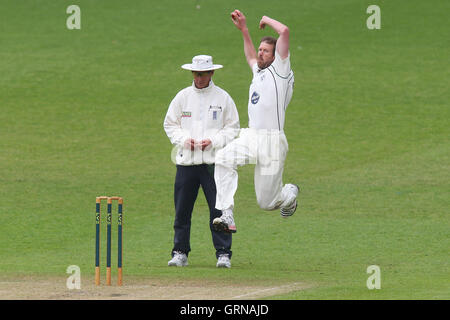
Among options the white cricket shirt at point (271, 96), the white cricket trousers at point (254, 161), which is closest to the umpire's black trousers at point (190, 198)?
the white cricket trousers at point (254, 161)

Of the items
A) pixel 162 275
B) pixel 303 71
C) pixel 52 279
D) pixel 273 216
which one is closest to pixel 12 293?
pixel 52 279

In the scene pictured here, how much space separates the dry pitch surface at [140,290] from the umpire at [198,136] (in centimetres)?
140

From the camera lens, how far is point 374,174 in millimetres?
18172

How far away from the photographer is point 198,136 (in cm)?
1169

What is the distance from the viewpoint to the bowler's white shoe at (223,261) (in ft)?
38.0

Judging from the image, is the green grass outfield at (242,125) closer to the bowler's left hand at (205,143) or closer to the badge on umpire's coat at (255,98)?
the bowler's left hand at (205,143)

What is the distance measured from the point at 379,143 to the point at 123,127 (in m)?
5.57

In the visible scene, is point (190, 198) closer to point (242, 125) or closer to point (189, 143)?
point (189, 143)

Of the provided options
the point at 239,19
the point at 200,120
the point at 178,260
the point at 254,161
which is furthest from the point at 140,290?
the point at 239,19

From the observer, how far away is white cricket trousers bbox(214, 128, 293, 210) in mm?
10430

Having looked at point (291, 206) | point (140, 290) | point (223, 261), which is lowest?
point (140, 290)

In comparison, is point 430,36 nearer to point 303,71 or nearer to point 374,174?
point 303,71

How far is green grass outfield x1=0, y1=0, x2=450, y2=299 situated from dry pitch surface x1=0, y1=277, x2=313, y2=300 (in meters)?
0.38

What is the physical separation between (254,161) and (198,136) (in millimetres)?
1385
